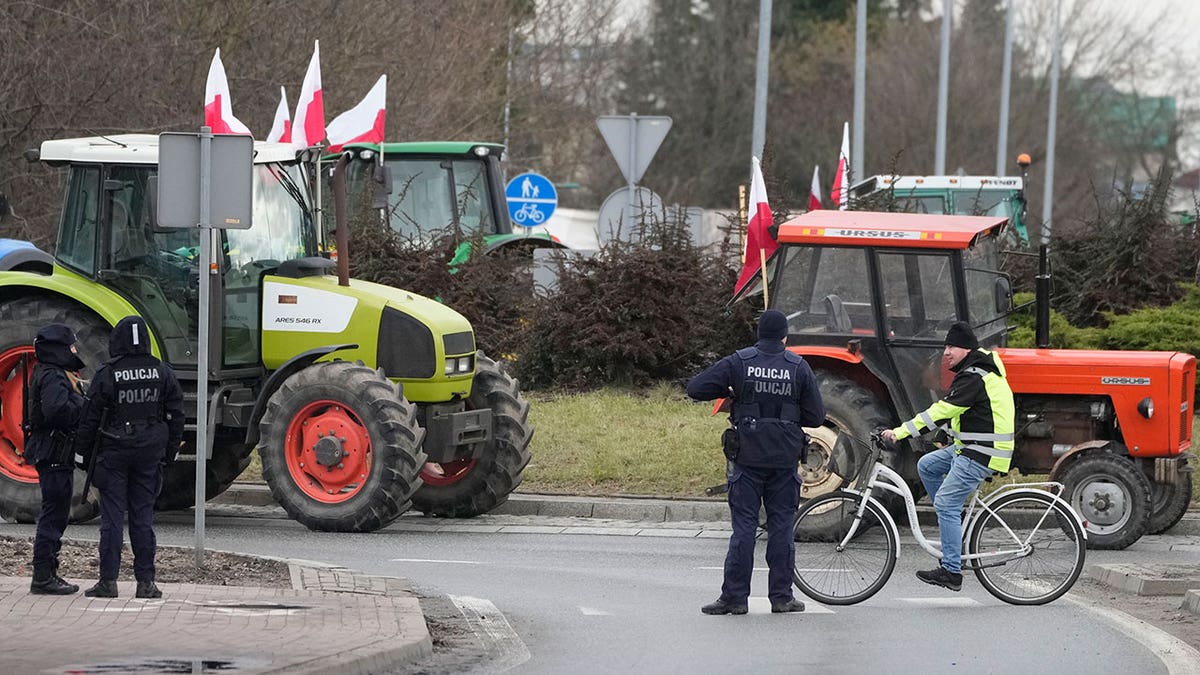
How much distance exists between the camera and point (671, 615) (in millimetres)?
10688

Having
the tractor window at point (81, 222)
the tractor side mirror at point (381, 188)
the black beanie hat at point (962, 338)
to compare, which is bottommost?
the black beanie hat at point (962, 338)

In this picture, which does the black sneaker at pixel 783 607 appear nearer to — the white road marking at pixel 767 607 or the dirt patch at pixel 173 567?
the white road marking at pixel 767 607

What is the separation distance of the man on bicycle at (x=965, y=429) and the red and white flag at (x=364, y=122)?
820 centimetres

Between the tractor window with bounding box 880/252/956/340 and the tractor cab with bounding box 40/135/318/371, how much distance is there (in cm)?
442

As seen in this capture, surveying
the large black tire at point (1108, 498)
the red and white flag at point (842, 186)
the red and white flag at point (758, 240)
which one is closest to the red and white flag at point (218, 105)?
the red and white flag at point (758, 240)

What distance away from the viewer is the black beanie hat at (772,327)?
10.8 m

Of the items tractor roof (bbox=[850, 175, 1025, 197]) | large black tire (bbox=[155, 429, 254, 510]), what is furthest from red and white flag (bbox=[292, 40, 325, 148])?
tractor roof (bbox=[850, 175, 1025, 197])

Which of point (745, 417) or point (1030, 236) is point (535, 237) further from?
point (745, 417)

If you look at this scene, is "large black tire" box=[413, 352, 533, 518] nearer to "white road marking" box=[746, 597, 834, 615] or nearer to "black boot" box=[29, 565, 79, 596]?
"white road marking" box=[746, 597, 834, 615]

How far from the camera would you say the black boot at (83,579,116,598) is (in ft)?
33.9

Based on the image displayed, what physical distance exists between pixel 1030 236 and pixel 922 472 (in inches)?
510

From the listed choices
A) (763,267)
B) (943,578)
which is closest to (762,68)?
(763,267)

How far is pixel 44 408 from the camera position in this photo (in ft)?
34.6

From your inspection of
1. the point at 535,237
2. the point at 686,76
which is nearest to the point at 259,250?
the point at 535,237
